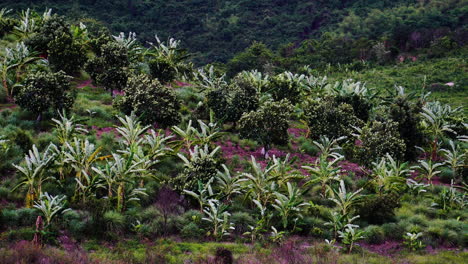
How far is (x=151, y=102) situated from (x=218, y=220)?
6292mm

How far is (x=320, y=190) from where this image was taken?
46.3 ft

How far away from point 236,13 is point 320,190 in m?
73.6

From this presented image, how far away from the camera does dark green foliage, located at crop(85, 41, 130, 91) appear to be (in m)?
18.5

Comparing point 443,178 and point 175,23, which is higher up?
point 175,23

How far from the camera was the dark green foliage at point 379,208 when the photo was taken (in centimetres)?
1250

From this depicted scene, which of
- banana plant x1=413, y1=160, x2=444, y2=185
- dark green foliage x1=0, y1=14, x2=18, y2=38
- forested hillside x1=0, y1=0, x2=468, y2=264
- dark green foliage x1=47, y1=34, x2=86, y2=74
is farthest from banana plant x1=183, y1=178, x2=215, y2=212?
dark green foliage x1=0, y1=14, x2=18, y2=38

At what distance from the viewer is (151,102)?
52.1ft

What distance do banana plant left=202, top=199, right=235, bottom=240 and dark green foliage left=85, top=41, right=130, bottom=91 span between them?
913 cm

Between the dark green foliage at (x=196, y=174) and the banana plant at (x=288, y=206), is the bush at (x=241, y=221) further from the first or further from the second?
the dark green foliage at (x=196, y=174)

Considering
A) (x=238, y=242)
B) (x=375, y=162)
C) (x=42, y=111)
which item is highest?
(x=42, y=111)

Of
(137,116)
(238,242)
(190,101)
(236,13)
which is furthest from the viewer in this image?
(236,13)

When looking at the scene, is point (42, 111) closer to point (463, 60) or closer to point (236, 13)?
point (463, 60)

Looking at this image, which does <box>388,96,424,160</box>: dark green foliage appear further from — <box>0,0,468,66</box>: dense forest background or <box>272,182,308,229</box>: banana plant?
<box>0,0,468,66</box>: dense forest background

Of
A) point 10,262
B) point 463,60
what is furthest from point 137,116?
point 463,60
